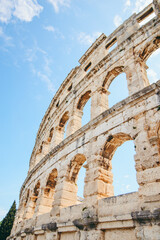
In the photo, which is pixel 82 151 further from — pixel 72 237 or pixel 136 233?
pixel 136 233

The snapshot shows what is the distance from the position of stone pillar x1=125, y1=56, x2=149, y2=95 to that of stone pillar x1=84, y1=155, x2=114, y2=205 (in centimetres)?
288

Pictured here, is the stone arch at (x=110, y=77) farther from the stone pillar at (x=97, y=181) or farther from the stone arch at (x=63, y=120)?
the stone pillar at (x=97, y=181)

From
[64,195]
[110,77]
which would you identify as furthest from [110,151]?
[110,77]

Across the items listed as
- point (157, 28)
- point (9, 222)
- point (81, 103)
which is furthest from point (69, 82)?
point (9, 222)

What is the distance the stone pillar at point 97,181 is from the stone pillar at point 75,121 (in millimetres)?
3181

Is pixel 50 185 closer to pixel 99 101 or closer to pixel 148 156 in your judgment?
pixel 99 101

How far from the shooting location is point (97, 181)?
5.48 metres

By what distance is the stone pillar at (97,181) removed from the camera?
5.35 m

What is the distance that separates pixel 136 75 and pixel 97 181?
430cm

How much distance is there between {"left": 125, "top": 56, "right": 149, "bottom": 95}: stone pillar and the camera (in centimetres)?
645

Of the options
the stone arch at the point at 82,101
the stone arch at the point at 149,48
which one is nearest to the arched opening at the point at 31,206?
the stone arch at the point at 82,101

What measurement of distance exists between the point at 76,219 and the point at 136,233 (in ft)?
6.83

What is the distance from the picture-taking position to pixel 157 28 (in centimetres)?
743

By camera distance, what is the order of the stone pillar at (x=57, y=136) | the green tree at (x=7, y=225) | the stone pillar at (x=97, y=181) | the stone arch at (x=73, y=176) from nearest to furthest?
the stone pillar at (x=97, y=181)
the stone arch at (x=73, y=176)
the stone pillar at (x=57, y=136)
the green tree at (x=7, y=225)
